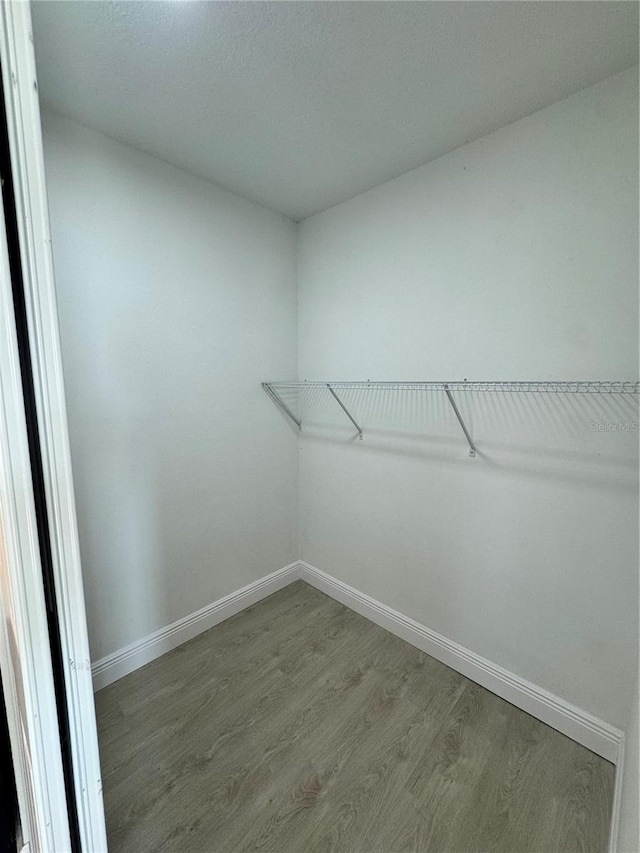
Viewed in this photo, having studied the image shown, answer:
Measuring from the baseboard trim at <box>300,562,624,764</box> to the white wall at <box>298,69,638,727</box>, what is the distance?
0.04 m

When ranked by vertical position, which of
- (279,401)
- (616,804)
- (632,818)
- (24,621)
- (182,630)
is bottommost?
(616,804)

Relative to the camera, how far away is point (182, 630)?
191 cm

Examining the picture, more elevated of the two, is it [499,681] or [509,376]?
[509,376]

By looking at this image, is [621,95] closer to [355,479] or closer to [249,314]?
[249,314]

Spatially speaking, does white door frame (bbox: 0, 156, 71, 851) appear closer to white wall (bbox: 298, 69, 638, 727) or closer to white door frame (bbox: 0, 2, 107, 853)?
white door frame (bbox: 0, 2, 107, 853)

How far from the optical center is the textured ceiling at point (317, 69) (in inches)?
40.0

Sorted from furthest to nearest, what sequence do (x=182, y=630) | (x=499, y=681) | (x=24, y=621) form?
(x=182, y=630), (x=499, y=681), (x=24, y=621)

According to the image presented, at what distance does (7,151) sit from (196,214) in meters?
1.27

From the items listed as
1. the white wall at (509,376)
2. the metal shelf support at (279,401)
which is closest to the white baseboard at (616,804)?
the white wall at (509,376)

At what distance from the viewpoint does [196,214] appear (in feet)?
5.98

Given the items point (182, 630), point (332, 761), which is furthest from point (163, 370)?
point (332, 761)

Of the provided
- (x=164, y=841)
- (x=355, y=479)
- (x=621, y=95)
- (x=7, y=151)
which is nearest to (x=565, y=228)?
→ (x=621, y=95)

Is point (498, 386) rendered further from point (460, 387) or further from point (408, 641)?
point (408, 641)

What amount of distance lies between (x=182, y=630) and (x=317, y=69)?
2.53m
